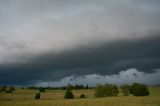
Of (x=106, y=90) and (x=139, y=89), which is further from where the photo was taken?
(x=106, y=90)

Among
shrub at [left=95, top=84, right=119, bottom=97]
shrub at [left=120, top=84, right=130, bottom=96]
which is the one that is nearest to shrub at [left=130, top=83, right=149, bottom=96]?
shrub at [left=120, top=84, right=130, bottom=96]

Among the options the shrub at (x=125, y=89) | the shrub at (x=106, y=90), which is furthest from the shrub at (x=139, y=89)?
the shrub at (x=106, y=90)

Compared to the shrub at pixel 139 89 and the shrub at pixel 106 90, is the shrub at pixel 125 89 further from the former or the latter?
the shrub at pixel 139 89

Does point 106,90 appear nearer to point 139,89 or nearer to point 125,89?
point 125,89

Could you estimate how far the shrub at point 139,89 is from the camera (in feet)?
423

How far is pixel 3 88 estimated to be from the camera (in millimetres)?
185750

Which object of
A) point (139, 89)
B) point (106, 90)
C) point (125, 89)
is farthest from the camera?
point (125, 89)

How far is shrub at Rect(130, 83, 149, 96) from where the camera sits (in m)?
129

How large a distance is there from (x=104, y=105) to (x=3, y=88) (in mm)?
138148

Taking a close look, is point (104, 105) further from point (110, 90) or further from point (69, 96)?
point (110, 90)

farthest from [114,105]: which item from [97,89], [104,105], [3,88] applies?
[3,88]

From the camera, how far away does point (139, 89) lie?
131m

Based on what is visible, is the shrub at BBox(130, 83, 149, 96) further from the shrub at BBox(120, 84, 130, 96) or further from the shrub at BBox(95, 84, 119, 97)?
the shrub at BBox(95, 84, 119, 97)

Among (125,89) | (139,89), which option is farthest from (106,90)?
(139,89)
